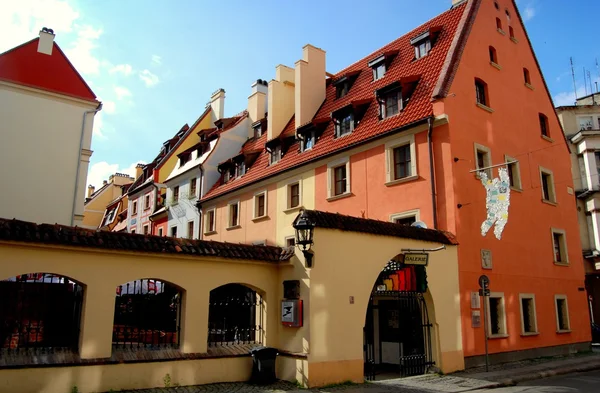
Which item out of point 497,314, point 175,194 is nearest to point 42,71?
point 175,194

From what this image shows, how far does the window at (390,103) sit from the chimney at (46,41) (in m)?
15.2

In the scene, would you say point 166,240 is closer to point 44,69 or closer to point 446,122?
point 446,122

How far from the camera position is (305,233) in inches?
467

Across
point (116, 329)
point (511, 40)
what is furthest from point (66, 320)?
point (511, 40)

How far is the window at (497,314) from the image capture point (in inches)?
685

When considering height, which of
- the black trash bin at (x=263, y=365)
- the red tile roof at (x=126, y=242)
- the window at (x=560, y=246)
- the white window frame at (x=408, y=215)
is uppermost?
the white window frame at (x=408, y=215)

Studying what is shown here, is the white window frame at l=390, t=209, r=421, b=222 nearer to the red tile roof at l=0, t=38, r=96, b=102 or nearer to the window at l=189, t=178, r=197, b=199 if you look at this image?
the red tile roof at l=0, t=38, r=96, b=102

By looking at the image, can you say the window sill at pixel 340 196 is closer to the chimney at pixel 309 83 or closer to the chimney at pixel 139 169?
the chimney at pixel 309 83

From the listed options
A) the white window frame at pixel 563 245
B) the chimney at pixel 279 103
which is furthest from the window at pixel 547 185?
the chimney at pixel 279 103

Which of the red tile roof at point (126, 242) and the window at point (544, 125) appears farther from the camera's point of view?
the window at point (544, 125)

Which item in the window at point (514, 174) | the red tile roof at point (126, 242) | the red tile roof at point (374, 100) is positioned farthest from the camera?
the window at point (514, 174)

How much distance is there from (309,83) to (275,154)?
4201mm

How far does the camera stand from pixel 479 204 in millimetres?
17688

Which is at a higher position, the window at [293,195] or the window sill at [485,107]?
the window sill at [485,107]
